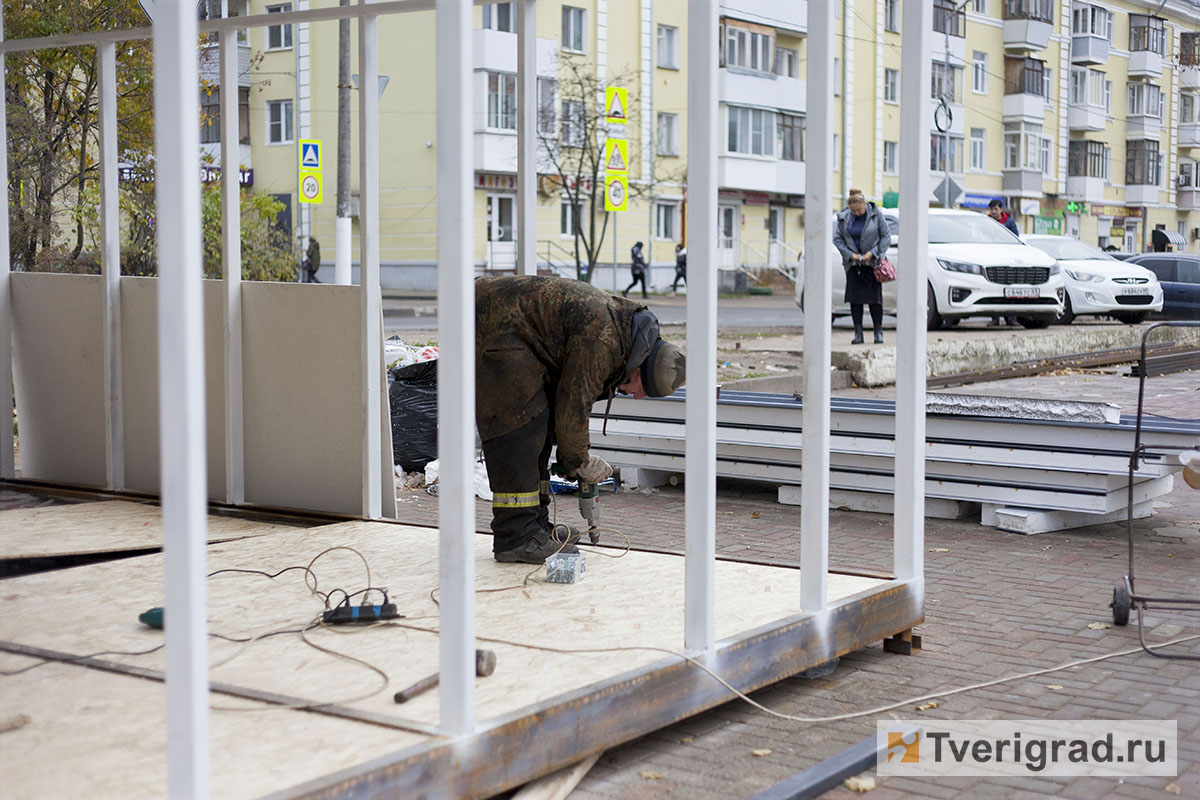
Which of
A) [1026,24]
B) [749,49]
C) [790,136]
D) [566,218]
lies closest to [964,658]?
[566,218]

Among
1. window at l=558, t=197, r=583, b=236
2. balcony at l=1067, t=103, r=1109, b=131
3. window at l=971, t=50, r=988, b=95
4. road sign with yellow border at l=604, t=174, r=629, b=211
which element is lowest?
road sign with yellow border at l=604, t=174, r=629, b=211

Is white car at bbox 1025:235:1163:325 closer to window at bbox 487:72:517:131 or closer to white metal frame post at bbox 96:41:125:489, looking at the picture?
white metal frame post at bbox 96:41:125:489

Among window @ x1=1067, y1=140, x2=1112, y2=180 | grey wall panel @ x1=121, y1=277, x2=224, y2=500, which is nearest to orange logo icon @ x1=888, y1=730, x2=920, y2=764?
grey wall panel @ x1=121, y1=277, x2=224, y2=500

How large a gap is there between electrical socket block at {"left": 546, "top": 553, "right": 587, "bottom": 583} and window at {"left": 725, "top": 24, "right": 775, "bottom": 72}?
46.8m

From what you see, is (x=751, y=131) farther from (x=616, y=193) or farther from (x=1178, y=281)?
(x=616, y=193)

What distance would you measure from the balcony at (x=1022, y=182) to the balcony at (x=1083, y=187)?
4.42 metres

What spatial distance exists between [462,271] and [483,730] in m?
1.27

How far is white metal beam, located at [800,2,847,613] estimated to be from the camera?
5.22 metres

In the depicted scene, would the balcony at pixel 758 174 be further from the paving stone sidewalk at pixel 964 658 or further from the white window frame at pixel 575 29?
the paving stone sidewalk at pixel 964 658

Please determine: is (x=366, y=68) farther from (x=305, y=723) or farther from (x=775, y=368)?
(x=775, y=368)

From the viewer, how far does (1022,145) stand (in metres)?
62.0

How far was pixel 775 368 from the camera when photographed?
15953 millimetres

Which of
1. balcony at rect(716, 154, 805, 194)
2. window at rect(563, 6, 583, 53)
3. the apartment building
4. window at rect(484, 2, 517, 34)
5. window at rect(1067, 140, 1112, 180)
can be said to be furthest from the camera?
window at rect(1067, 140, 1112, 180)

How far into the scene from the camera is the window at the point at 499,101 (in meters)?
43.4
